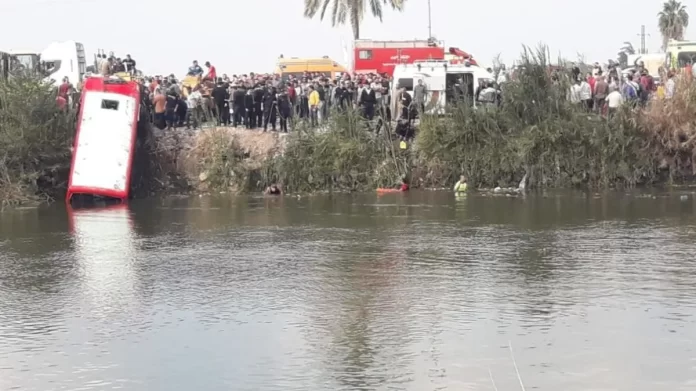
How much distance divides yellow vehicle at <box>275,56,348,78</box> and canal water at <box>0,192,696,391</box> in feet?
91.6

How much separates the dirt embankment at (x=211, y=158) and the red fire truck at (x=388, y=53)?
14.0 meters

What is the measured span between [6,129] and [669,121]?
17.3 m

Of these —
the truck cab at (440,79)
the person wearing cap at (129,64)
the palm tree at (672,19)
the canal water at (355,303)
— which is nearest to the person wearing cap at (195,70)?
the person wearing cap at (129,64)

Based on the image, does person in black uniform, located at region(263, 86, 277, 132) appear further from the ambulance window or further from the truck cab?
the ambulance window

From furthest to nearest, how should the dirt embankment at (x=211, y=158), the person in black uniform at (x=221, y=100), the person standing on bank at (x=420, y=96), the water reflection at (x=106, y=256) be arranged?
the person in black uniform at (x=221, y=100)
the person standing on bank at (x=420, y=96)
the dirt embankment at (x=211, y=158)
the water reflection at (x=106, y=256)

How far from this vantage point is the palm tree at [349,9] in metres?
54.2

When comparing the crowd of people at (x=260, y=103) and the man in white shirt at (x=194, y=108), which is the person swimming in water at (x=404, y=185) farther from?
the man in white shirt at (x=194, y=108)

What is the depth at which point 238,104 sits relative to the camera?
2944 centimetres

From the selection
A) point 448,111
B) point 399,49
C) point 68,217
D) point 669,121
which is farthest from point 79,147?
point 399,49

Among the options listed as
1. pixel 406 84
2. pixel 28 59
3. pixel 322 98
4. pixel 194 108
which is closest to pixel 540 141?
pixel 406 84

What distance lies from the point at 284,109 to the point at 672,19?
65.9 meters

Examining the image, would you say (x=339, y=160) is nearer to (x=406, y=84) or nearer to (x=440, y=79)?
(x=406, y=84)

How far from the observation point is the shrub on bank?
2666 centimetres

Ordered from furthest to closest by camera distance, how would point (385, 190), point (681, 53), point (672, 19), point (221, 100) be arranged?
1. point (672, 19)
2. point (681, 53)
3. point (221, 100)
4. point (385, 190)
